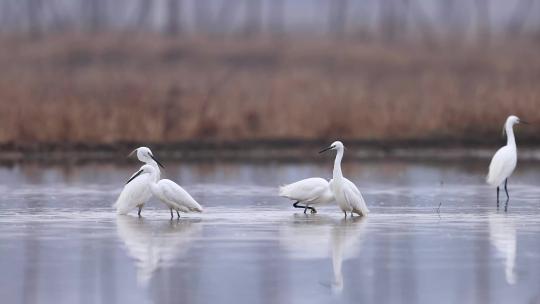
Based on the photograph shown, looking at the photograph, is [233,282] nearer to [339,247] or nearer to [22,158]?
[339,247]

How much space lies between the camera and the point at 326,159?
25.6m

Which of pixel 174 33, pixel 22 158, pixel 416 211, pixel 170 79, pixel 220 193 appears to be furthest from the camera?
pixel 174 33

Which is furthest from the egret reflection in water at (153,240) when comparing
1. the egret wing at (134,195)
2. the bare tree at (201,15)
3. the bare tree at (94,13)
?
the bare tree at (201,15)

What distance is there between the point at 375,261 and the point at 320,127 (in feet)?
50.3

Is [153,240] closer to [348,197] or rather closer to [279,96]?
[348,197]

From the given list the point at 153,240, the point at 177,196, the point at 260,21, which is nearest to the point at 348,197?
the point at 177,196

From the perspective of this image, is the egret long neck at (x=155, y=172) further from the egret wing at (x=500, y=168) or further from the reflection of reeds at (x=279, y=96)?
the reflection of reeds at (x=279, y=96)

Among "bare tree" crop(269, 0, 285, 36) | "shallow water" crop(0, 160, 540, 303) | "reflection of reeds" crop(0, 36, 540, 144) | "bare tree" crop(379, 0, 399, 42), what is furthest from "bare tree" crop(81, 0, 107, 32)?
"shallow water" crop(0, 160, 540, 303)

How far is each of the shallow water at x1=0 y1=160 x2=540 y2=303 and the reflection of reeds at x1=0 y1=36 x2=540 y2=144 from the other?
21.3ft

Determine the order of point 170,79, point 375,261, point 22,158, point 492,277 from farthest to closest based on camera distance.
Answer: point 170,79 → point 22,158 → point 375,261 → point 492,277

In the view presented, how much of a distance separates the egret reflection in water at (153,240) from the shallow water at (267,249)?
Answer: 2 centimetres

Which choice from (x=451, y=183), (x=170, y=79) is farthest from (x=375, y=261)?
(x=170, y=79)

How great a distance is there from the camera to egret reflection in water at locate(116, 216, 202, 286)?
10312 millimetres

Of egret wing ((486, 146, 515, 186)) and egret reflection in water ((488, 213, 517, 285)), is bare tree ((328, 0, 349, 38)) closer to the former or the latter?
egret wing ((486, 146, 515, 186))
